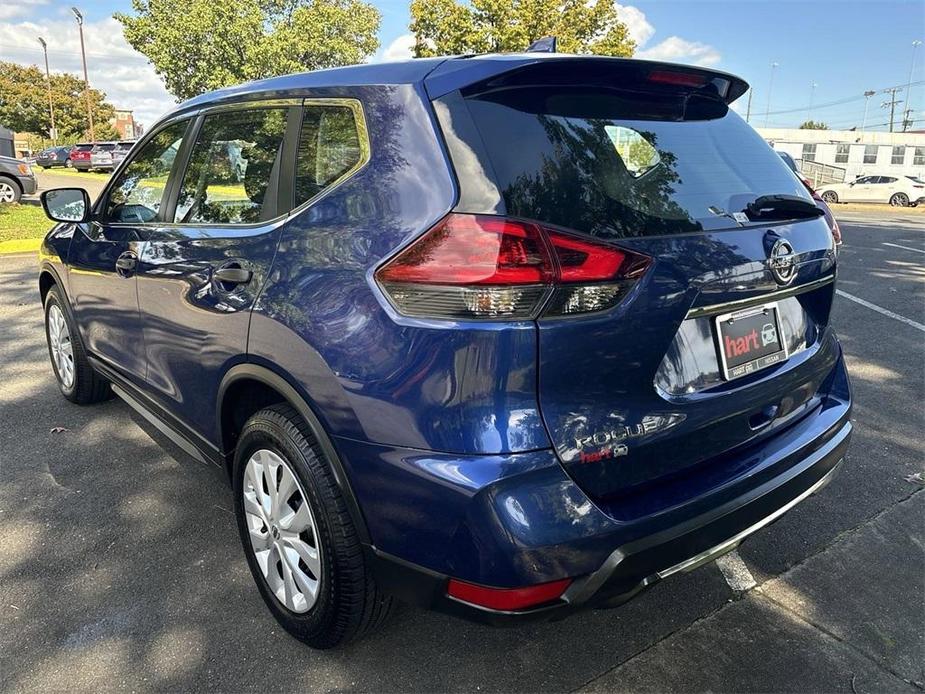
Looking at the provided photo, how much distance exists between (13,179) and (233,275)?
16038 mm

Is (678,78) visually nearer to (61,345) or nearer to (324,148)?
(324,148)

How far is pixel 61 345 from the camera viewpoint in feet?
14.2

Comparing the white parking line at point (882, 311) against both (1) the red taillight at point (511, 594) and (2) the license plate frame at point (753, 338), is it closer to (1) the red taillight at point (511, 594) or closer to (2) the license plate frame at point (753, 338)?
(2) the license plate frame at point (753, 338)

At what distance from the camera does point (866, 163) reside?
4844cm

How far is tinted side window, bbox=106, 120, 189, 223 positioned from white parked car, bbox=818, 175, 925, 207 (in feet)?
99.6

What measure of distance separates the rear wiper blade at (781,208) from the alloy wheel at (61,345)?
3874 millimetres

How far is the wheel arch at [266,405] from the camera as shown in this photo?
6.25 feet

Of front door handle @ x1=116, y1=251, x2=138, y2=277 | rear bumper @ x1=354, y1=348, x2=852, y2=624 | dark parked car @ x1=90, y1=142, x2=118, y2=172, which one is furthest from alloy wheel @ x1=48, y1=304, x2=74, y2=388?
dark parked car @ x1=90, y1=142, x2=118, y2=172

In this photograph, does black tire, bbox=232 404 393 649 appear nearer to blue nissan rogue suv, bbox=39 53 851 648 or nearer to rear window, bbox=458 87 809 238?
blue nissan rogue suv, bbox=39 53 851 648

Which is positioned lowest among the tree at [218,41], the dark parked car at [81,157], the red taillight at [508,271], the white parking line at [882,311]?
the white parking line at [882,311]

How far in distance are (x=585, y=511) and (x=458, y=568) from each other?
0.34 metres

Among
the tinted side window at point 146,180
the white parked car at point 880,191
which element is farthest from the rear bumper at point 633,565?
the white parked car at point 880,191

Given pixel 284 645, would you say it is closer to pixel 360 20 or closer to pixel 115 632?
pixel 115 632

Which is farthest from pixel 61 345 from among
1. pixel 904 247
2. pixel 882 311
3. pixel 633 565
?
pixel 904 247
